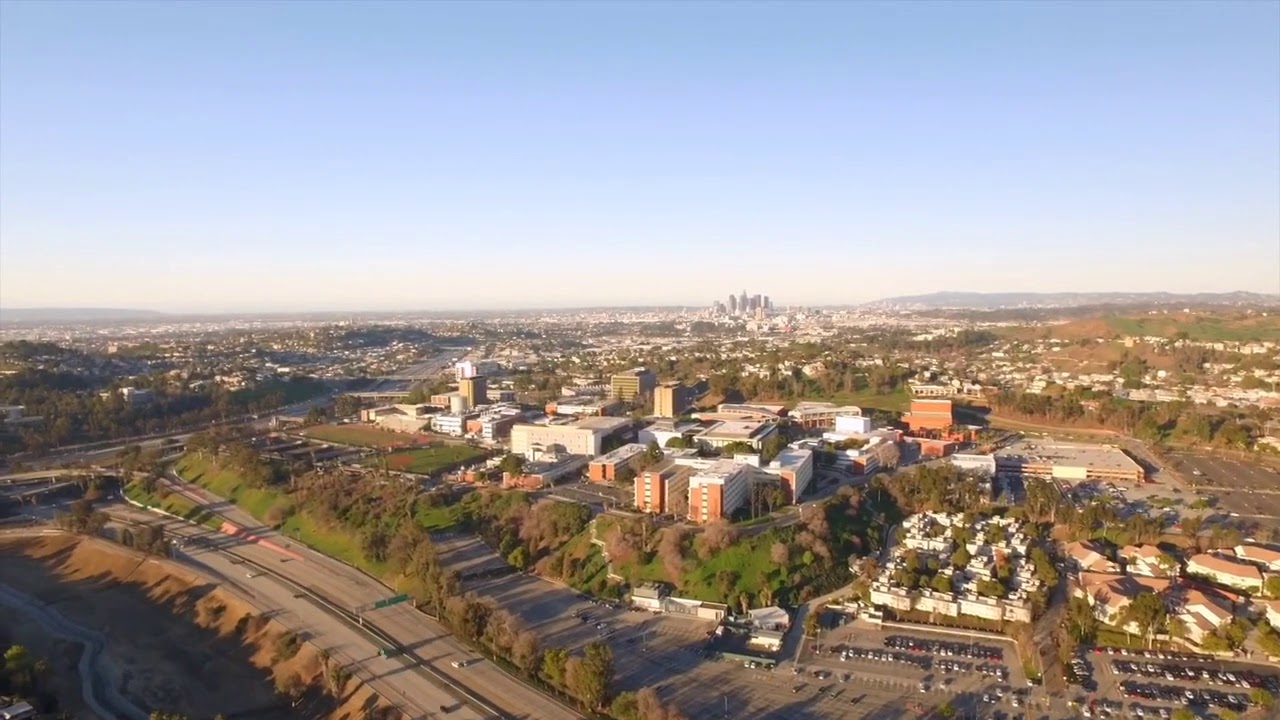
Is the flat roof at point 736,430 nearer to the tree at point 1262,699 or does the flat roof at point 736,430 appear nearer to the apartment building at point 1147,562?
the apartment building at point 1147,562

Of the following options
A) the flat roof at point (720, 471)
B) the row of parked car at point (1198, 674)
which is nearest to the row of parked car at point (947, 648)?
the row of parked car at point (1198, 674)

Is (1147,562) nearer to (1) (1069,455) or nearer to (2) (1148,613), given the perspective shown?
(2) (1148,613)

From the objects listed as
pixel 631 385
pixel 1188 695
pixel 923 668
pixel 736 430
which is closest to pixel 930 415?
pixel 736 430

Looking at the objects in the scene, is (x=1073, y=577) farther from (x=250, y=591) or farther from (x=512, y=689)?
(x=250, y=591)

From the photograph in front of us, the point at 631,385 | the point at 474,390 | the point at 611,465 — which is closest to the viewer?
the point at 611,465

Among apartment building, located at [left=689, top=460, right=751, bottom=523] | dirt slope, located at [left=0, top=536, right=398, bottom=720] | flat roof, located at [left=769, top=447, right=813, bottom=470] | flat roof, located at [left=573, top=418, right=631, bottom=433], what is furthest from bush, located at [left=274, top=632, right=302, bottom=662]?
flat roof, located at [left=573, top=418, right=631, bottom=433]

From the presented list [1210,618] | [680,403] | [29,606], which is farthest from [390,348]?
[1210,618]
